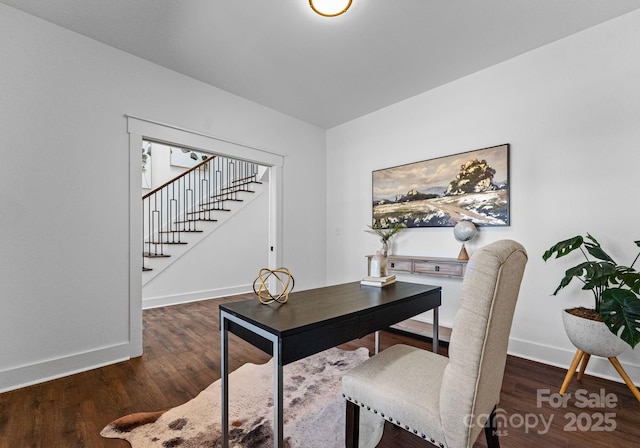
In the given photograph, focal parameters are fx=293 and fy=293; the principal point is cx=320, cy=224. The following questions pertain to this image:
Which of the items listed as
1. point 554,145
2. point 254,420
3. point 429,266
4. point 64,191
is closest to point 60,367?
point 64,191

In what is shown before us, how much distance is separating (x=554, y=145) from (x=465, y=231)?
1.04m

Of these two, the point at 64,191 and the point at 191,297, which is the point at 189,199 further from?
the point at 64,191

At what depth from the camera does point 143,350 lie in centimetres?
291

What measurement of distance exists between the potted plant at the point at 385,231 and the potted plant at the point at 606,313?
157 centimetres

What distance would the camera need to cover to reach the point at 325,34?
247 centimetres

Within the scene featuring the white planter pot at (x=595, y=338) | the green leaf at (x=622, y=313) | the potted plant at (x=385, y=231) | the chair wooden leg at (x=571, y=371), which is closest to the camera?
the green leaf at (x=622, y=313)

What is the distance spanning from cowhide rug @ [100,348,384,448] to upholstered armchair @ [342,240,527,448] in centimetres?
54

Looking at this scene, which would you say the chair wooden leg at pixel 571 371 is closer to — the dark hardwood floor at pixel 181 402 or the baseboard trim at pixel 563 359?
the dark hardwood floor at pixel 181 402

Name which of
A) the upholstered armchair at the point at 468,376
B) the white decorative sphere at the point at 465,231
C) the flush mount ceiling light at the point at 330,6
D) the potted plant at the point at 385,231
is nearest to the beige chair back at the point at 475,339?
the upholstered armchair at the point at 468,376

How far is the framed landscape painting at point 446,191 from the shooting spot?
113 inches

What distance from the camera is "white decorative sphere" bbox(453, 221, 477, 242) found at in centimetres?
289

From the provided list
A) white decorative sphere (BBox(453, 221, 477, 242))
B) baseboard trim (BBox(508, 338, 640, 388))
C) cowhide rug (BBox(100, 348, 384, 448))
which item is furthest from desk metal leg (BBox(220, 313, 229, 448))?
baseboard trim (BBox(508, 338, 640, 388))

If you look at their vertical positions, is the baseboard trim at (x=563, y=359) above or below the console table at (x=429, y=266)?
below

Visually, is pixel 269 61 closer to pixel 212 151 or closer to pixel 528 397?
pixel 212 151
